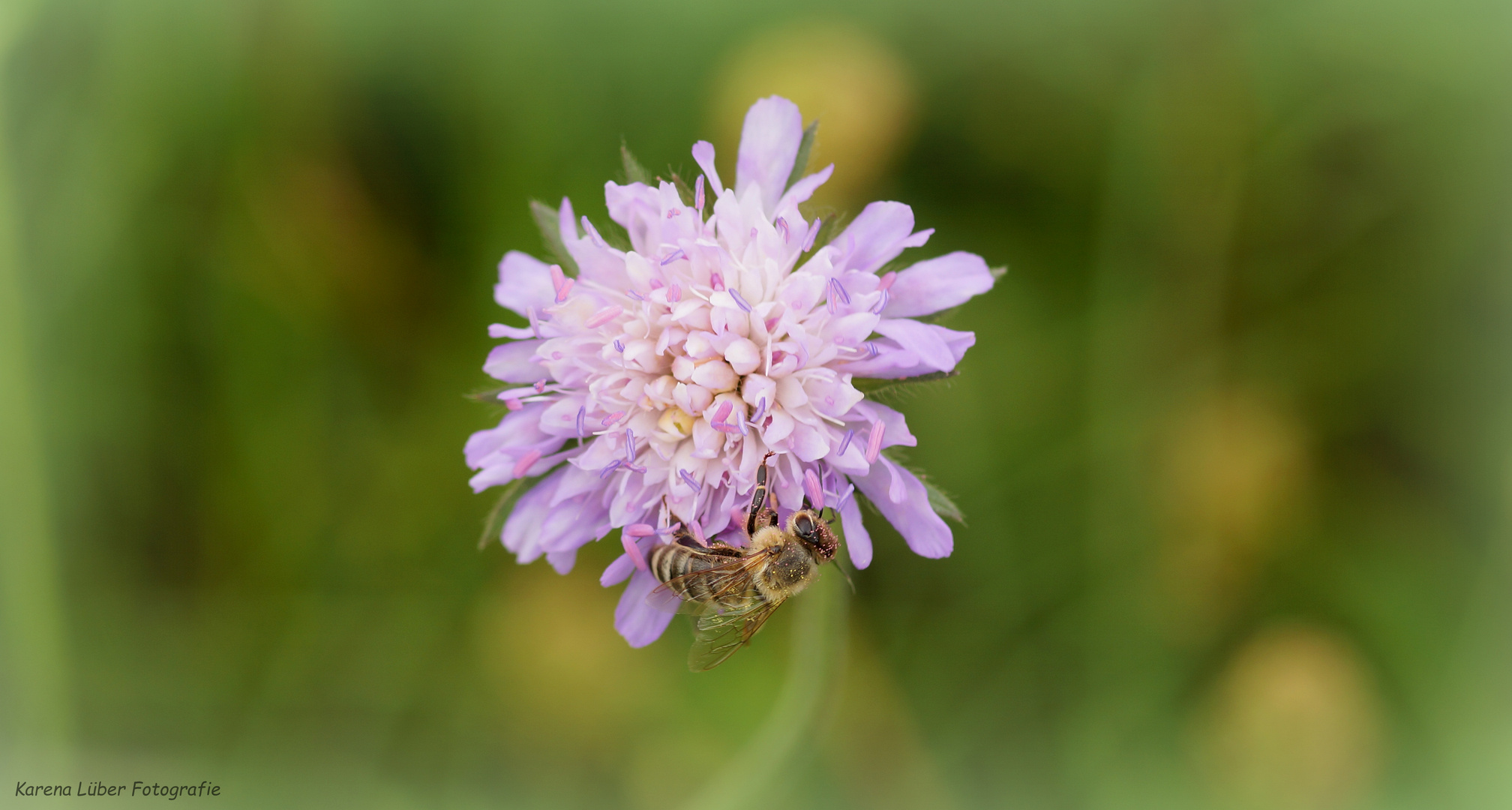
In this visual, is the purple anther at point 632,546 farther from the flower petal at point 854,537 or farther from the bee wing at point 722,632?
the flower petal at point 854,537

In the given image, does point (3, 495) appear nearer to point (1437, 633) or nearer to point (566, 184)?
point (566, 184)

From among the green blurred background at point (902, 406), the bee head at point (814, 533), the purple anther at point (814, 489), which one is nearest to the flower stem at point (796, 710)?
the green blurred background at point (902, 406)

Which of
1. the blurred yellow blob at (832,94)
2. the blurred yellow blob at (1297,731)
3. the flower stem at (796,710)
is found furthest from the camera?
the blurred yellow blob at (832,94)

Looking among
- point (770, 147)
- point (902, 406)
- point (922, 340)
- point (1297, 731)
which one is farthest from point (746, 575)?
point (1297, 731)

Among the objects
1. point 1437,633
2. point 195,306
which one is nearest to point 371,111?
point 195,306

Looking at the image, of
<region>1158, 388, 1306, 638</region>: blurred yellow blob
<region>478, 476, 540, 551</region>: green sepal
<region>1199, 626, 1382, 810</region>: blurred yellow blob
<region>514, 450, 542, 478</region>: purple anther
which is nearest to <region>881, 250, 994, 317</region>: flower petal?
<region>514, 450, 542, 478</region>: purple anther

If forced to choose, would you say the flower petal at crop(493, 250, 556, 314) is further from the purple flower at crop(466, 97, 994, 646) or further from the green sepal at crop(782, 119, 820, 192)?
the green sepal at crop(782, 119, 820, 192)

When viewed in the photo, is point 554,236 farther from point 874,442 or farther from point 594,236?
point 874,442
